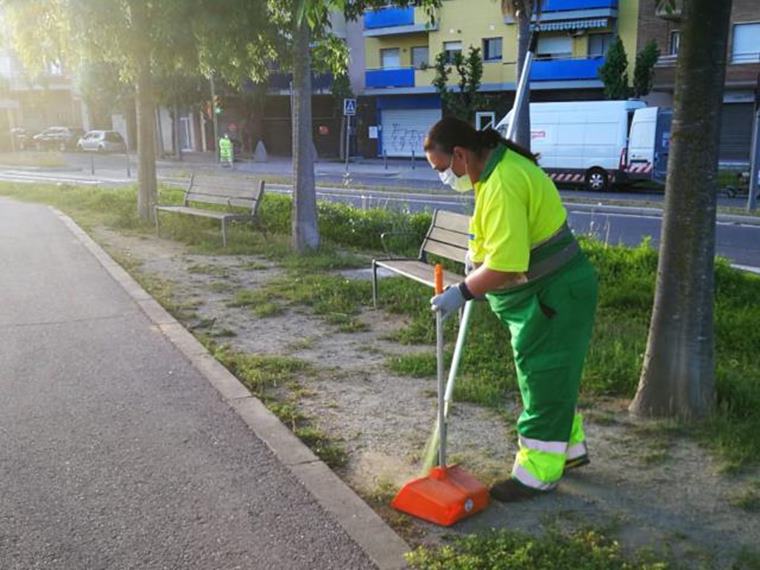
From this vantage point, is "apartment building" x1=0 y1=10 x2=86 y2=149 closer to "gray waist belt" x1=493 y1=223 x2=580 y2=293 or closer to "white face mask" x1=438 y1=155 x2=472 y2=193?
"white face mask" x1=438 y1=155 x2=472 y2=193

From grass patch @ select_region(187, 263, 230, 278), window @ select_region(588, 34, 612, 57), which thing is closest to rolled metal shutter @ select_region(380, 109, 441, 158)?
window @ select_region(588, 34, 612, 57)

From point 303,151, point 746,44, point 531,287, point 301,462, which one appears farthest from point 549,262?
point 746,44

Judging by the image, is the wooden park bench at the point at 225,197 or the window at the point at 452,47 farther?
the window at the point at 452,47

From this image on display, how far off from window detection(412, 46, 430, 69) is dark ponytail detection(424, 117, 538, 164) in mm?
38343

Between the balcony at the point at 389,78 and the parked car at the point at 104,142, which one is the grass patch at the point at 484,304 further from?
the parked car at the point at 104,142

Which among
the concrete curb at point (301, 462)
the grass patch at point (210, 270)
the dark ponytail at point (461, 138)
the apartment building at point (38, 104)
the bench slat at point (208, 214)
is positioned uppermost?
the apartment building at point (38, 104)

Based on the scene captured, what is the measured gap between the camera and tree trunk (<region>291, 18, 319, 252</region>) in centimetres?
954

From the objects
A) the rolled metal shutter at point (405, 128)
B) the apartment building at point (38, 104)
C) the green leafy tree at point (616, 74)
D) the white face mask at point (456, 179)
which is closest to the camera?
the white face mask at point (456, 179)

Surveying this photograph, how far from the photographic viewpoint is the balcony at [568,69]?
1364 inches

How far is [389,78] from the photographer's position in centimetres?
4131

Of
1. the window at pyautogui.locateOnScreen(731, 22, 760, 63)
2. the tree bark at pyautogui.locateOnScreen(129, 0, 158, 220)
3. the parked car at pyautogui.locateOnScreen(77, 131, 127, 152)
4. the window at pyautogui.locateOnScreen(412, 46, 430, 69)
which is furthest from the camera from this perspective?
the parked car at pyautogui.locateOnScreen(77, 131, 127, 152)

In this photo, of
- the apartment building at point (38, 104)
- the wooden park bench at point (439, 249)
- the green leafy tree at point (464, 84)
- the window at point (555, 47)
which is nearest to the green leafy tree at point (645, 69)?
the window at point (555, 47)

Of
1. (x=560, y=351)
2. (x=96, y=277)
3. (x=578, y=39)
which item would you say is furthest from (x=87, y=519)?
(x=578, y=39)

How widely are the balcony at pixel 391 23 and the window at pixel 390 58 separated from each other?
3.62 ft
